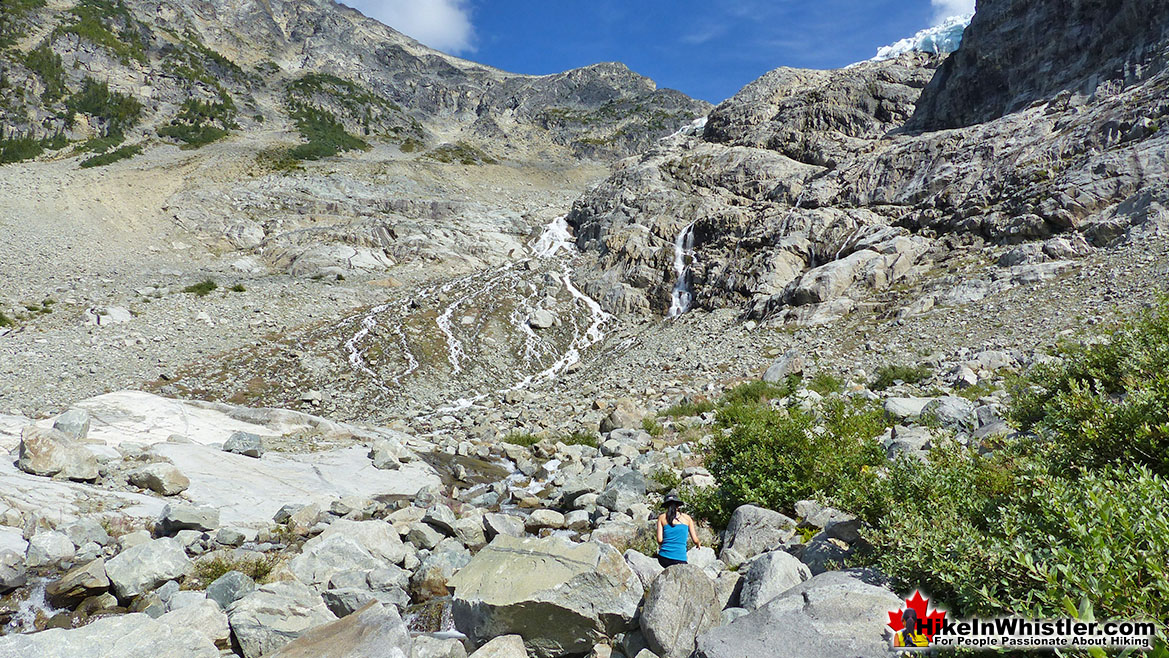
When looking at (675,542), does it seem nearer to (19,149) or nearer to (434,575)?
(434,575)

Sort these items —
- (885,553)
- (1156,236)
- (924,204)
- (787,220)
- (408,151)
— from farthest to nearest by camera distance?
(408,151) < (787,220) < (924,204) < (1156,236) < (885,553)

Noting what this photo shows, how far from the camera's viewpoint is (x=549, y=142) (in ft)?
399

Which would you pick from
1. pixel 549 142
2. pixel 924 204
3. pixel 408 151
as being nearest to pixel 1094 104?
pixel 924 204

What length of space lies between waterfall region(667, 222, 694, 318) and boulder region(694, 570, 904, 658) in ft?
108

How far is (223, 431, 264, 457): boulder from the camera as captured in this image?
13.8 metres

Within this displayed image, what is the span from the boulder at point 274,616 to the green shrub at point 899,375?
A: 1690 cm

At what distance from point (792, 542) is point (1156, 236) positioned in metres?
25.4

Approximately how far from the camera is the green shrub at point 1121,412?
14.2ft

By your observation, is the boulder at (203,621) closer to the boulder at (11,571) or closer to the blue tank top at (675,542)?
the boulder at (11,571)

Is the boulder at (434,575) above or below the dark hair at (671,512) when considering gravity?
below

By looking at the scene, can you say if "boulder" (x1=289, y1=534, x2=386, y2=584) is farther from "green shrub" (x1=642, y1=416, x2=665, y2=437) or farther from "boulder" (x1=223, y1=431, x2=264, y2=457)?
"green shrub" (x1=642, y1=416, x2=665, y2=437)

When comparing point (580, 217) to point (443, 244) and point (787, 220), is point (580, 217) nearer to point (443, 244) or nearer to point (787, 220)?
point (443, 244)

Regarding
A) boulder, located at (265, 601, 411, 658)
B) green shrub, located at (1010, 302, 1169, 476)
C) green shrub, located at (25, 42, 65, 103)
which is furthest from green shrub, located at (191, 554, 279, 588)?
green shrub, located at (25, 42, 65, 103)

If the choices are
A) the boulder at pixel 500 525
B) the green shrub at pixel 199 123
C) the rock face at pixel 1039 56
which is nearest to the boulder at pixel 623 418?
the boulder at pixel 500 525
